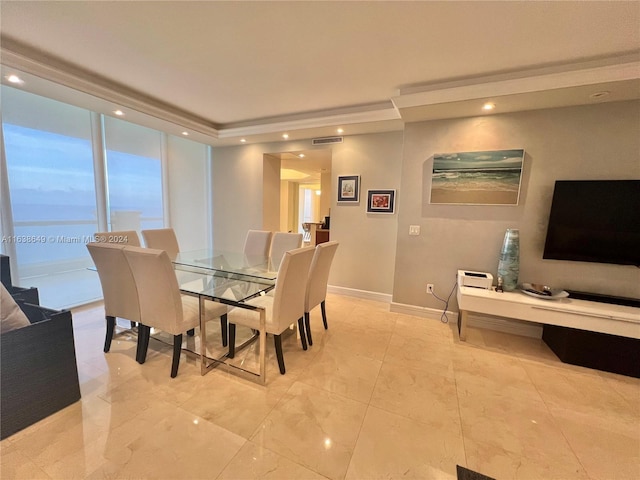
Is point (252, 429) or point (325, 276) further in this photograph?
point (325, 276)

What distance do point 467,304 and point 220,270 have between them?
2.53 m

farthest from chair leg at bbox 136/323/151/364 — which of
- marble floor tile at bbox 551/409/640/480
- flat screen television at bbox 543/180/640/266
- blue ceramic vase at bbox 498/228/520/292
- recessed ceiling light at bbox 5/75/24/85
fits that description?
flat screen television at bbox 543/180/640/266

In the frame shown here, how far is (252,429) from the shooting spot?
4.95ft

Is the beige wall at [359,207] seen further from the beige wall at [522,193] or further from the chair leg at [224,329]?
the chair leg at [224,329]

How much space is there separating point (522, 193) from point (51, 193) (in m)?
5.39

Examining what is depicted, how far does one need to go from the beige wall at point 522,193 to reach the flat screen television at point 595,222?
0.38 feet

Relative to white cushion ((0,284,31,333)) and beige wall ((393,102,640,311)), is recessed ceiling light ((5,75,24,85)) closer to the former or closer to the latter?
white cushion ((0,284,31,333))

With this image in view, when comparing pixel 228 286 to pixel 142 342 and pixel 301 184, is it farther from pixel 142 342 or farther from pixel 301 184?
pixel 301 184

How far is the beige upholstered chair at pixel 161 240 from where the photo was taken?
10.1 feet

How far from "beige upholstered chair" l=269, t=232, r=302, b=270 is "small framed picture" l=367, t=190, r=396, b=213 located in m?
1.17

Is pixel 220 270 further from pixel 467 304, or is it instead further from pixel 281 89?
pixel 467 304

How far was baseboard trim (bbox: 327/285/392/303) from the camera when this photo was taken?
12.2ft

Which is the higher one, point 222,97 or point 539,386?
point 222,97

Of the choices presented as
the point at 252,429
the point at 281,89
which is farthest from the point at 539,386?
the point at 281,89
